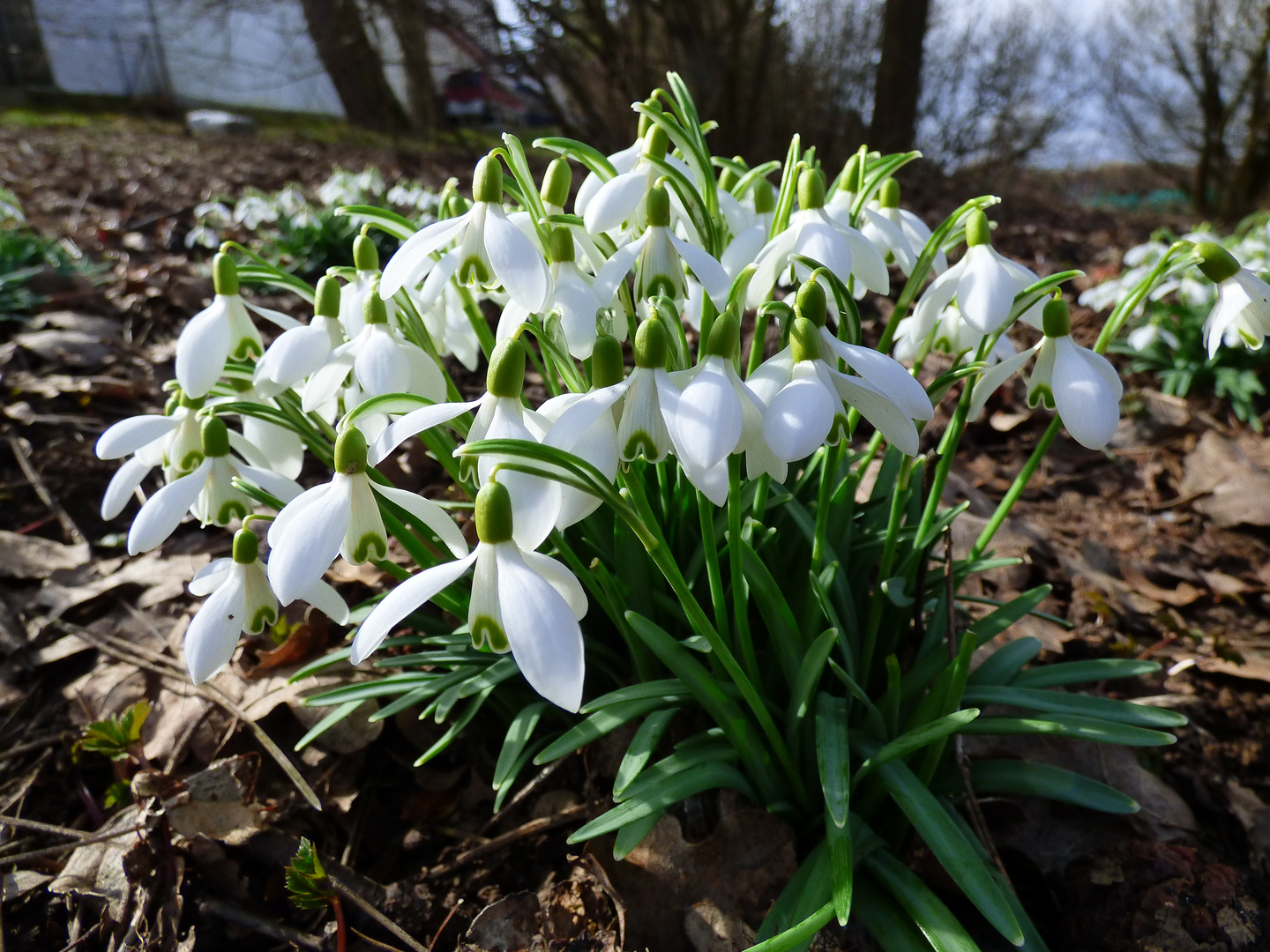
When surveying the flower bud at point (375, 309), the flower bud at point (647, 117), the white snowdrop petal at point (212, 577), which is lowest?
the white snowdrop petal at point (212, 577)

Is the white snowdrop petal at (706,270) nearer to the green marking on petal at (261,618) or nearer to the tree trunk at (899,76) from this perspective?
the green marking on petal at (261,618)

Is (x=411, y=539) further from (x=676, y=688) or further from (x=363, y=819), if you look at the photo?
(x=363, y=819)

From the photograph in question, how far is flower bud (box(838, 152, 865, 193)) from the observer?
107cm

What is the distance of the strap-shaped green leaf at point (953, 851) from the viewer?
0.81m

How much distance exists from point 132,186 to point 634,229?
5.46 meters

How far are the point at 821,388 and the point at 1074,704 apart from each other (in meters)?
0.64

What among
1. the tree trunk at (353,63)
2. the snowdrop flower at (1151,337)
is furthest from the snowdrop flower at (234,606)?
the tree trunk at (353,63)

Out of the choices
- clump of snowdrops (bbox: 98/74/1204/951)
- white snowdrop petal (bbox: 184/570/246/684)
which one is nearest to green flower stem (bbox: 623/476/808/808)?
clump of snowdrops (bbox: 98/74/1204/951)

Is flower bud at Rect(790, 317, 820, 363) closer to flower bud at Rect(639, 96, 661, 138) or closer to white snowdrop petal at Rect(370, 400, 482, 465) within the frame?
white snowdrop petal at Rect(370, 400, 482, 465)

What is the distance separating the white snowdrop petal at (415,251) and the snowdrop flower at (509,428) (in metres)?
0.17

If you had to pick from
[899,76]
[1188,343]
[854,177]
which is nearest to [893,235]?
[854,177]

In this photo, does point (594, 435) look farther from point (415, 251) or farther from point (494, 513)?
point (415, 251)

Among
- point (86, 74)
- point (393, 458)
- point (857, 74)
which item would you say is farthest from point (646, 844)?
point (86, 74)

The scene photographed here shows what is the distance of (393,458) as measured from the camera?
68.8 inches
